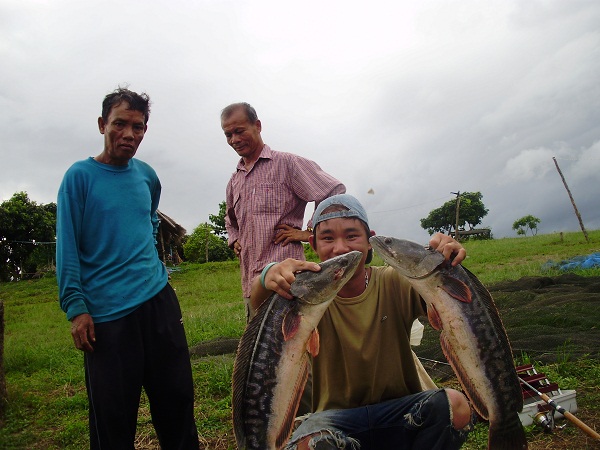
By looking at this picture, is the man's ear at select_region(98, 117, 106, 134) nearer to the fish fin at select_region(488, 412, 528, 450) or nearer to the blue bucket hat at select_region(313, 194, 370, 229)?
the blue bucket hat at select_region(313, 194, 370, 229)

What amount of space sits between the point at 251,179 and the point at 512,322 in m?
4.96

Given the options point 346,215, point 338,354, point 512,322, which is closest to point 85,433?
point 338,354

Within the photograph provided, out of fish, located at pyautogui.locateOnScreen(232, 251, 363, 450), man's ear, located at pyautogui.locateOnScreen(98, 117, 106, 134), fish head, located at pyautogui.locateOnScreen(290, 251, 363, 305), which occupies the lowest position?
fish, located at pyautogui.locateOnScreen(232, 251, 363, 450)

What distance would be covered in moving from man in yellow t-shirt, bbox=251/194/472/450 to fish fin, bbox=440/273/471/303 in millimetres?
95

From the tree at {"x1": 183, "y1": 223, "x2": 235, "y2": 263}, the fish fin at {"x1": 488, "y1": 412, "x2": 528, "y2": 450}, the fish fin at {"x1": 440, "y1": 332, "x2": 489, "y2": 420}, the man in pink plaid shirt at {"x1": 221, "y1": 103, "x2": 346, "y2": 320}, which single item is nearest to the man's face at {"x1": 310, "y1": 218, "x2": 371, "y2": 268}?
the fish fin at {"x1": 440, "y1": 332, "x2": 489, "y2": 420}

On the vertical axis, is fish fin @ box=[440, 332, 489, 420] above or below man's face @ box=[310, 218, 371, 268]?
below

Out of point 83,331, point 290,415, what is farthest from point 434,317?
point 83,331

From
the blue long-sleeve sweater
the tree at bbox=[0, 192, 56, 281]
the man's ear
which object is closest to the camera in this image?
the blue long-sleeve sweater

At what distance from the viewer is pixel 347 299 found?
297cm

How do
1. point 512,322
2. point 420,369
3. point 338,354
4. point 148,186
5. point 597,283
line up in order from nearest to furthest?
point 338,354
point 420,369
point 148,186
point 512,322
point 597,283

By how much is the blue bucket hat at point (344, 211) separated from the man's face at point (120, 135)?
160 cm

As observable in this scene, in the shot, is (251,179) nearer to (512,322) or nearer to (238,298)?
(512,322)

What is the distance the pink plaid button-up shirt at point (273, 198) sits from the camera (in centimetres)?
407

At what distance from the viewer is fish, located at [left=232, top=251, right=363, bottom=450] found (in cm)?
239
